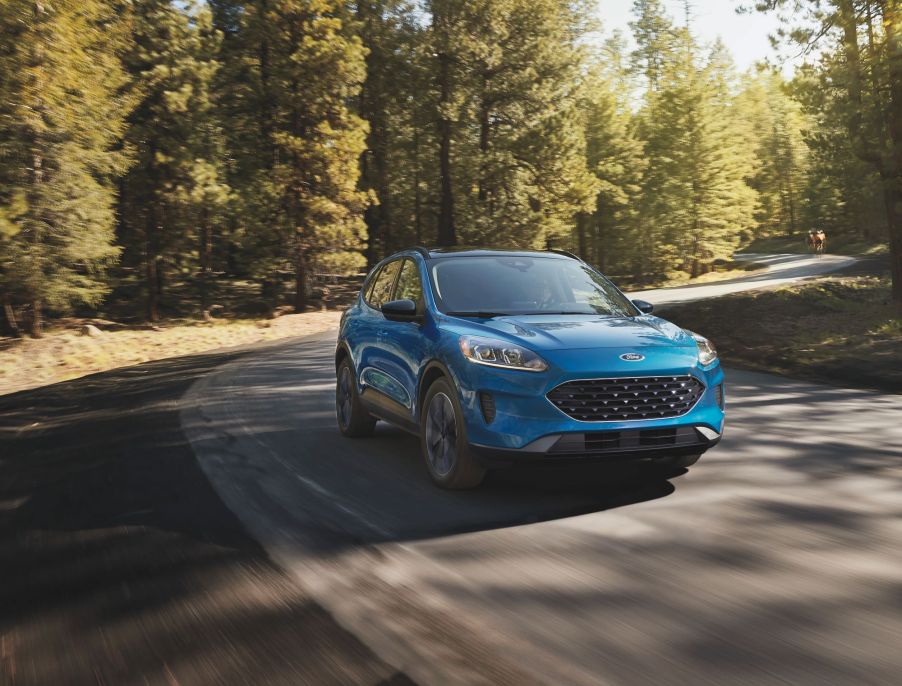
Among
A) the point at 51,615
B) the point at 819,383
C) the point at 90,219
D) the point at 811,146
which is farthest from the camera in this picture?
the point at 90,219

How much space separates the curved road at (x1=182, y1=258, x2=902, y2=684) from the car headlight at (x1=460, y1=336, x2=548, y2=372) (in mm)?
917

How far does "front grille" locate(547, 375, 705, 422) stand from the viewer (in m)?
5.38

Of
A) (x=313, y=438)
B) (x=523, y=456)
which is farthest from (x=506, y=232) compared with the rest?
(x=523, y=456)

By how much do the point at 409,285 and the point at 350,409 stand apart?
1534 mm

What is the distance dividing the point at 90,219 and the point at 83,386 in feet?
38.8

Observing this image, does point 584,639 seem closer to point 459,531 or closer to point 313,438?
point 459,531

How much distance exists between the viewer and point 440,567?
444 centimetres

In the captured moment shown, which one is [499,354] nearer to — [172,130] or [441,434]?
[441,434]

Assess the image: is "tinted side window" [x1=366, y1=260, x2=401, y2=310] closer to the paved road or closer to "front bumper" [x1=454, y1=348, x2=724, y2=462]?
"front bumper" [x1=454, y1=348, x2=724, y2=462]

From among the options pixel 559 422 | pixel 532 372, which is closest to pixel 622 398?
pixel 559 422

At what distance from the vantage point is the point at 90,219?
2442 cm

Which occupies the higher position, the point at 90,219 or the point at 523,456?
the point at 90,219

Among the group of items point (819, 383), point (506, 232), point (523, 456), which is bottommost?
point (819, 383)

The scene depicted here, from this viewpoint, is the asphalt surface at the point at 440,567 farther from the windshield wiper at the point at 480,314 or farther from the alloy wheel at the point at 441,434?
the windshield wiper at the point at 480,314
